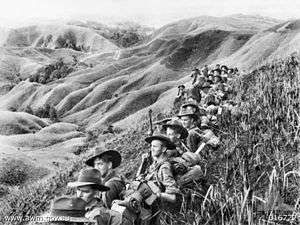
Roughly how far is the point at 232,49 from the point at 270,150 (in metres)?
53.8

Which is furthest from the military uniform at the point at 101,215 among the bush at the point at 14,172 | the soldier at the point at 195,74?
the bush at the point at 14,172

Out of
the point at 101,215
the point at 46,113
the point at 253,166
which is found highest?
the point at 101,215

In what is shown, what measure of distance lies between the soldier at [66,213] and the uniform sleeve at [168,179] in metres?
1.96

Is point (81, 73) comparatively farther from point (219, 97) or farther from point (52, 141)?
point (219, 97)

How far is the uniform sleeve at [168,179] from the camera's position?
5.74 meters

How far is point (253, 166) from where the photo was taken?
226 inches

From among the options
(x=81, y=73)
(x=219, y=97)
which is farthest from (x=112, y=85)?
(x=219, y=97)

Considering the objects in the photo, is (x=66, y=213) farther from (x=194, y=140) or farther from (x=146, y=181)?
→ (x=194, y=140)

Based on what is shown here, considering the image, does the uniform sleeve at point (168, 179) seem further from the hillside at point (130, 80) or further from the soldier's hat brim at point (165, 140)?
the hillside at point (130, 80)

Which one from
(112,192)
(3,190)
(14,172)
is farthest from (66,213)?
(14,172)

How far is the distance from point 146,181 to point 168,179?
15.0 inches

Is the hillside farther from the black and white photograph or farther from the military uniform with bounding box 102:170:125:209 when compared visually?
the military uniform with bounding box 102:170:125:209

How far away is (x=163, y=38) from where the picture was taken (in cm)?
9238

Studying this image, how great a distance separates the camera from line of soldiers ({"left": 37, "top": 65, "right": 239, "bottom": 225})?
13.6ft
